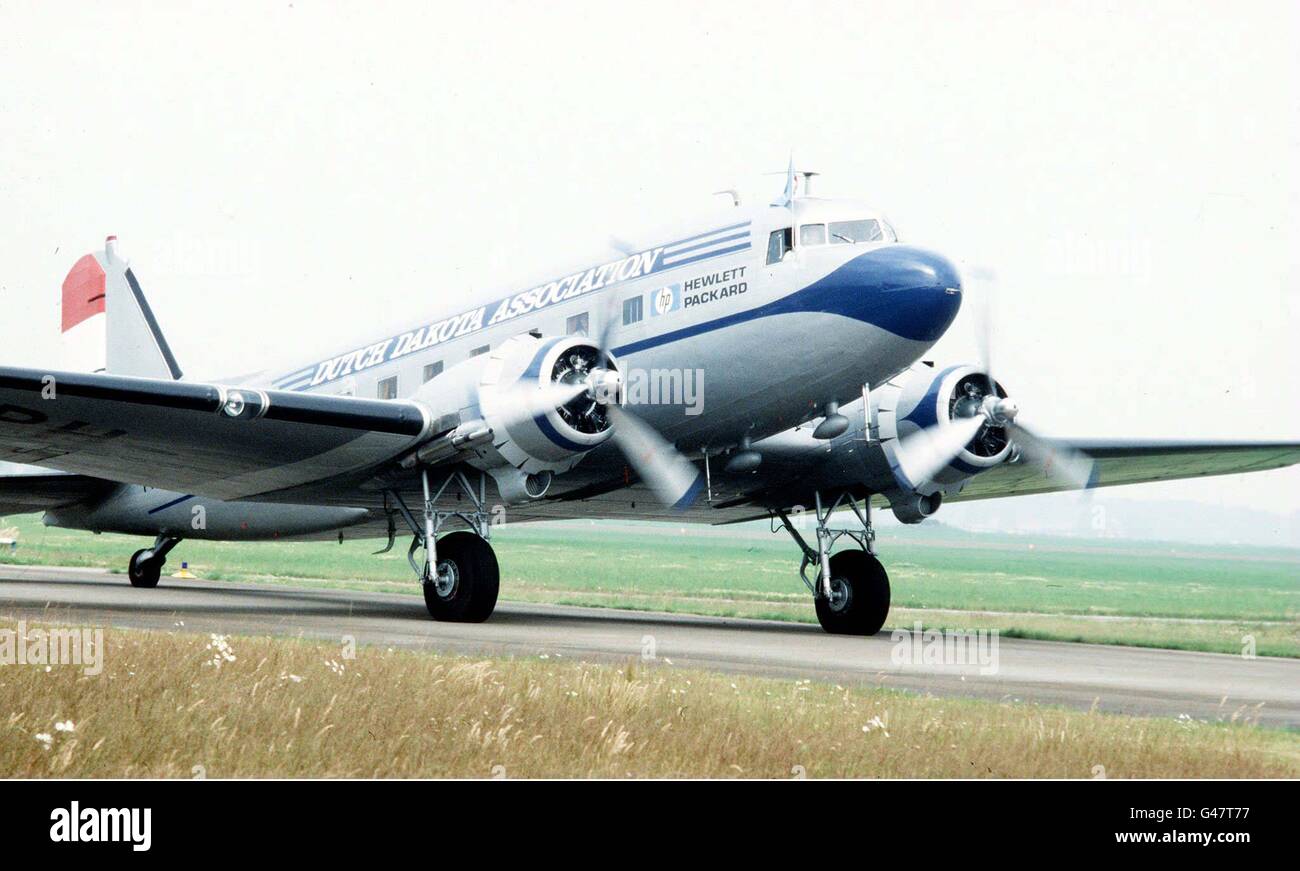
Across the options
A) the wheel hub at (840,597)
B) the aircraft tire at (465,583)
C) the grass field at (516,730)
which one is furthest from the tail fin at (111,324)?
the grass field at (516,730)

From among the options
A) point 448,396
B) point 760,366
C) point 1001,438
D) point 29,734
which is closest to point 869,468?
point 1001,438

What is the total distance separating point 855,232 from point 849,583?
5.83 meters

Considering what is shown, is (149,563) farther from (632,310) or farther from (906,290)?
(906,290)

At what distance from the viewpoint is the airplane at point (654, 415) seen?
54.4 ft

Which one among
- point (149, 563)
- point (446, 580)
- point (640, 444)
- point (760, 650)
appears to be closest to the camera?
point (760, 650)

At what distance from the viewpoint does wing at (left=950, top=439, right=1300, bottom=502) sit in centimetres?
2098

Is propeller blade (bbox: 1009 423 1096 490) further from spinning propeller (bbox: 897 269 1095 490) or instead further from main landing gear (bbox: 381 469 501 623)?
main landing gear (bbox: 381 469 501 623)

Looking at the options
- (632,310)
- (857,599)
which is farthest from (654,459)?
(857,599)

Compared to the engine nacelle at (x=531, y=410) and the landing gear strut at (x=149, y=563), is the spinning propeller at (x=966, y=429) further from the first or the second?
the landing gear strut at (x=149, y=563)

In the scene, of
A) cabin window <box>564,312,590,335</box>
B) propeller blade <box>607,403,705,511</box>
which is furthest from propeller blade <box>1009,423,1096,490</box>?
cabin window <box>564,312,590,335</box>

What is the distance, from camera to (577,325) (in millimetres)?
18234

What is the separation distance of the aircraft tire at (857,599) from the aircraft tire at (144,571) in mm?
15071

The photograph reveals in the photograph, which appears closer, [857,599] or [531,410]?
[531,410]
